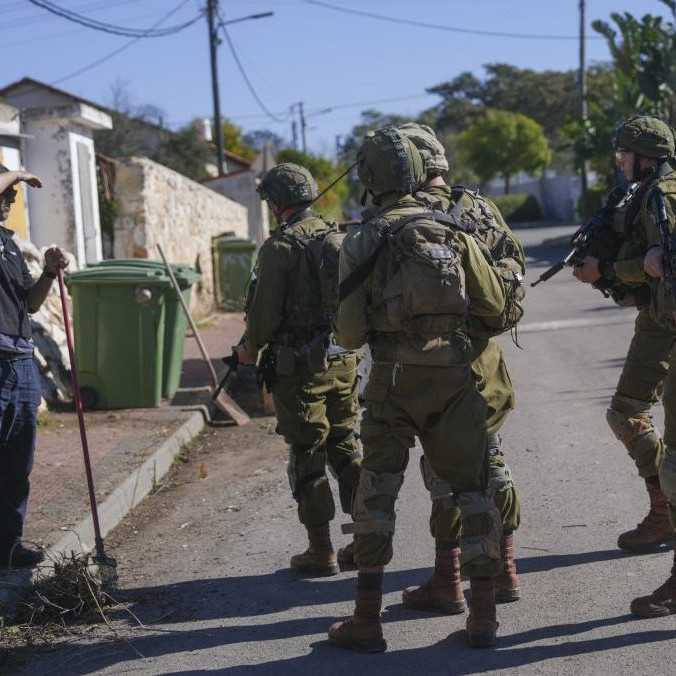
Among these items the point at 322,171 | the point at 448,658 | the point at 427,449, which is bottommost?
the point at 448,658

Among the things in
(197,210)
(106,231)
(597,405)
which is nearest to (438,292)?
(597,405)

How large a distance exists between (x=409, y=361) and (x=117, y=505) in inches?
123

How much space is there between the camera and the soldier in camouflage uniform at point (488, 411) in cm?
440

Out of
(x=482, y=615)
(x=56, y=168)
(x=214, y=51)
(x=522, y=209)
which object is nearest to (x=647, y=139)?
(x=482, y=615)

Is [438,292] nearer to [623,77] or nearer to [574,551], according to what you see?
[574,551]

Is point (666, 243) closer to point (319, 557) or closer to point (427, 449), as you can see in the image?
point (427, 449)

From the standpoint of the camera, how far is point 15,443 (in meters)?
5.11

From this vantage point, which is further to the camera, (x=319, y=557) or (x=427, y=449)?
(x=319, y=557)

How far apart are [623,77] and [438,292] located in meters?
26.8

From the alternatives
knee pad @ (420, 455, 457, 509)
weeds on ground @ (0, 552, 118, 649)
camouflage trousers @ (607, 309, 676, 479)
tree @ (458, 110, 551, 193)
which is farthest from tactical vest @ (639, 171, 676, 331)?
tree @ (458, 110, 551, 193)

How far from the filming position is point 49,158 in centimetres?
1299

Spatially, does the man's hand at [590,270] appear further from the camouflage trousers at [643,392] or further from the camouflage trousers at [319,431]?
the camouflage trousers at [319,431]

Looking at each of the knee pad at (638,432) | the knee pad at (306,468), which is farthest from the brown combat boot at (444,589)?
the knee pad at (638,432)

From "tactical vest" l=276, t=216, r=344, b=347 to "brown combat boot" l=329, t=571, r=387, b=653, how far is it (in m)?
1.33
